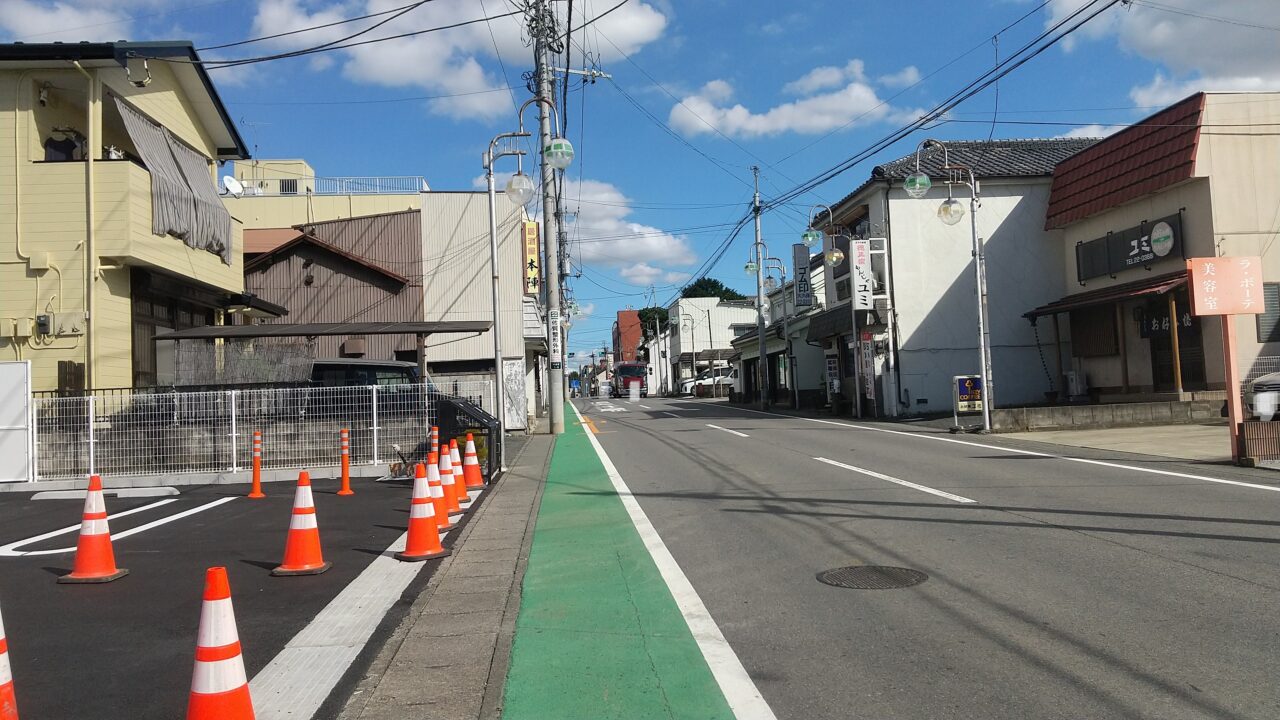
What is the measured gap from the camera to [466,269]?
2969 cm

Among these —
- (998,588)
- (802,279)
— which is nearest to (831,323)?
(802,279)

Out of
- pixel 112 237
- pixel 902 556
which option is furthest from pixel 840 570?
pixel 112 237

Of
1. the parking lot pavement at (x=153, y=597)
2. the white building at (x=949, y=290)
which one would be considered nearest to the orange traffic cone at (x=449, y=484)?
the parking lot pavement at (x=153, y=597)

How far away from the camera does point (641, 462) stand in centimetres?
1522

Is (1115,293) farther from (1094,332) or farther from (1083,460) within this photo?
(1083,460)

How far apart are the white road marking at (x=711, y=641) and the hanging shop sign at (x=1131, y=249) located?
19731 mm

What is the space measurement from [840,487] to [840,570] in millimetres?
4450

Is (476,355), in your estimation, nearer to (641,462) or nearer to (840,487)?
(641,462)

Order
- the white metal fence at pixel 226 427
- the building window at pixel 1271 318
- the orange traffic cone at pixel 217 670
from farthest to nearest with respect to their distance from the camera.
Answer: the building window at pixel 1271 318 < the white metal fence at pixel 226 427 < the orange traffic cone at pixel 217 670

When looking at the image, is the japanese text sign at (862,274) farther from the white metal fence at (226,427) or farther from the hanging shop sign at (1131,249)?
the white metal fence at (226,427)

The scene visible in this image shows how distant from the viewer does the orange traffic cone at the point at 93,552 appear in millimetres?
6785

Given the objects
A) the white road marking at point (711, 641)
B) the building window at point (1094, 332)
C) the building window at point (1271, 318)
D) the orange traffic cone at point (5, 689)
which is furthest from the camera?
the building window at point (1094, 332)

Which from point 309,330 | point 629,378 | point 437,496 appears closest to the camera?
point 437,496

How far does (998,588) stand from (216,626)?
190 inches
